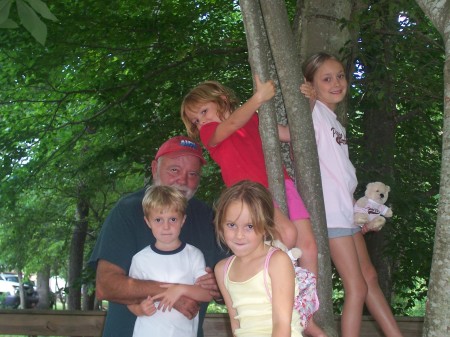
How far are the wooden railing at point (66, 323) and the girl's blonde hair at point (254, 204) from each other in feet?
5.68

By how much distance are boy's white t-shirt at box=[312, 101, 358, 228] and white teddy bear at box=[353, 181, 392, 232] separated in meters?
0.10

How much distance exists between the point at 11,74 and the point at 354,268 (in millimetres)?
5553

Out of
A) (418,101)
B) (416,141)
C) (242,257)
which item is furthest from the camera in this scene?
(416,141)

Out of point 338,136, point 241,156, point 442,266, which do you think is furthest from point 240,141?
A: point 442,266

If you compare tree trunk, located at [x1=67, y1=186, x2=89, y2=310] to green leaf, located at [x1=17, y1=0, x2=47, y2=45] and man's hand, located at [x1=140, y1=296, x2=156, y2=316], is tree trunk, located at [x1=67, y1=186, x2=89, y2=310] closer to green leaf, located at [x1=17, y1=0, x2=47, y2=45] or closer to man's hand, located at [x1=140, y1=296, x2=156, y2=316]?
man's hand, located at [x1=140, y1=296, x2=156, y2=316]

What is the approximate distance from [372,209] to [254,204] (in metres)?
1.18

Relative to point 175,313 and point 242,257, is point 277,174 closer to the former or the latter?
point 242,257

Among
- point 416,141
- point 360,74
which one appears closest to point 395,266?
point 416,141

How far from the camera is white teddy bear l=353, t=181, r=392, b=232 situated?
11.1 feet

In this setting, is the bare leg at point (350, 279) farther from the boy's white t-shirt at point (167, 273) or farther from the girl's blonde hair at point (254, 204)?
the girl's blonde hair at point (254, 204)

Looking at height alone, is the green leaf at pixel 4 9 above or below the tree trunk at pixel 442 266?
above

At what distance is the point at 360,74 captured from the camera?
7.02m

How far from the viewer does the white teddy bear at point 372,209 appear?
3371 mm

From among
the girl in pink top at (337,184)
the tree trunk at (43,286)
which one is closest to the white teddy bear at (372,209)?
the girl in pink top at (337,184)
